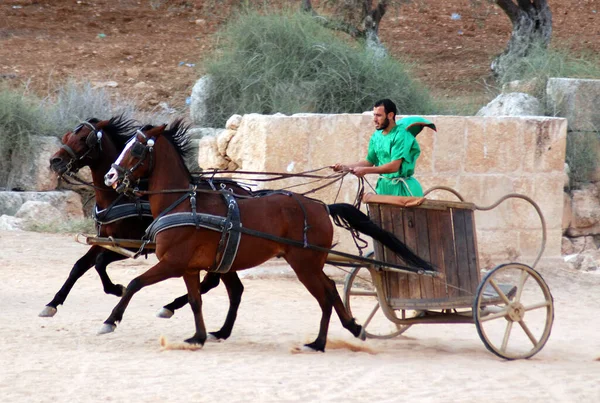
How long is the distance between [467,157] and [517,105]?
7.20ft

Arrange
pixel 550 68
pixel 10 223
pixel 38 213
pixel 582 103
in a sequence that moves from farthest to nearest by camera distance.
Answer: pixel 550 68, pixel 38 213, pixel 10 223, pixel 582 103

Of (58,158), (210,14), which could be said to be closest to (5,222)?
(58,158)

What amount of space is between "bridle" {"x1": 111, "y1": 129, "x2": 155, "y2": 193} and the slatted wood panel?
1555 millimetres

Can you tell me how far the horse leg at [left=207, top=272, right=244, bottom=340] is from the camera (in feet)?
21.8

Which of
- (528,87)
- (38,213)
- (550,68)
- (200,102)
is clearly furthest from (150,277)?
(550,68)

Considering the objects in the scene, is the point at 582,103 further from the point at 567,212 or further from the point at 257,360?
the point at 257,360

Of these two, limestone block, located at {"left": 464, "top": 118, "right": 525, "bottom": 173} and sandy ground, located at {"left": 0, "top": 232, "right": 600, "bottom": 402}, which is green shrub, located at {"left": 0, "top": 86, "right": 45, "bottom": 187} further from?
limestone block, located at {"left": 464, "top": 118, "right": 525, "bottom": 173}

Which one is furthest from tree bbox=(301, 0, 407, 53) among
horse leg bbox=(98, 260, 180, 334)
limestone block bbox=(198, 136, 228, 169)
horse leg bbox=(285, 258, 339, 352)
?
horse leg bbox=(98, 260, 180, 334)

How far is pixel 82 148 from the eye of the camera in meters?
6.80

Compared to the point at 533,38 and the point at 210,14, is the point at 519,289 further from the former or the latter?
the point at 210,14

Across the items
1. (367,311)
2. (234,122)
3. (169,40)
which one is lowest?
(367,311)

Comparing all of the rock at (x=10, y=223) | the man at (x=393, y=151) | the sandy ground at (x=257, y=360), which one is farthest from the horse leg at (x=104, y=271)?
the rock at (x=10, y=223)

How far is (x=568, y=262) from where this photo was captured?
33.6ft

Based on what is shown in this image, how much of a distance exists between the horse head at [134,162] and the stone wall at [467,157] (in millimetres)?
2869
